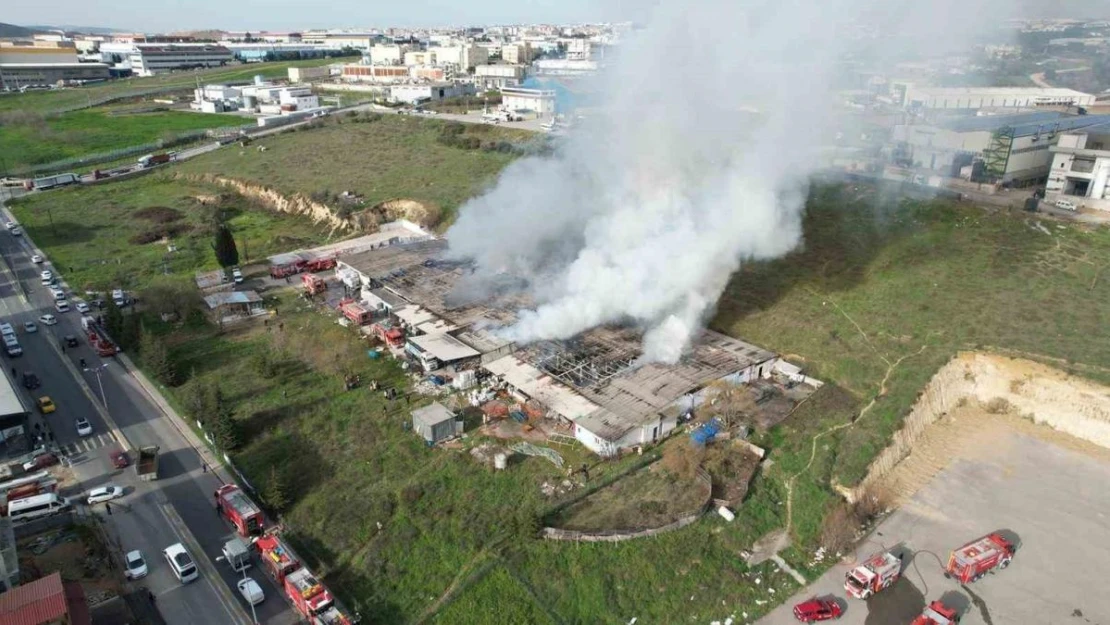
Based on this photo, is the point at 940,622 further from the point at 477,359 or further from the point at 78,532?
the point at 78,532

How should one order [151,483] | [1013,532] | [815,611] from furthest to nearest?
1. [151,483]
2. [1013,532]
3. [815,611]

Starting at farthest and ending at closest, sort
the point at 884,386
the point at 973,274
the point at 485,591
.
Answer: the point at 973,274, the point at 884,386, the point at 485,591

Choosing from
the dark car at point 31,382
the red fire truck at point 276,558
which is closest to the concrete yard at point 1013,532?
the red fire truck at point 276,558

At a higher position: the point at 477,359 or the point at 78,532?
the point at 477,359

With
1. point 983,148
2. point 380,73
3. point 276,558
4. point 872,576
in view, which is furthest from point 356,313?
point 380,73

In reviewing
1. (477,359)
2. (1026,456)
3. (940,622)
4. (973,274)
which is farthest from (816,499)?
(973,274)

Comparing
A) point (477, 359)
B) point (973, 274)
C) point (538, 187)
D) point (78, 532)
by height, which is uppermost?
point (538, 187)

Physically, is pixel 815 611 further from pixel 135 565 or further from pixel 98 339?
pixel 98 339
